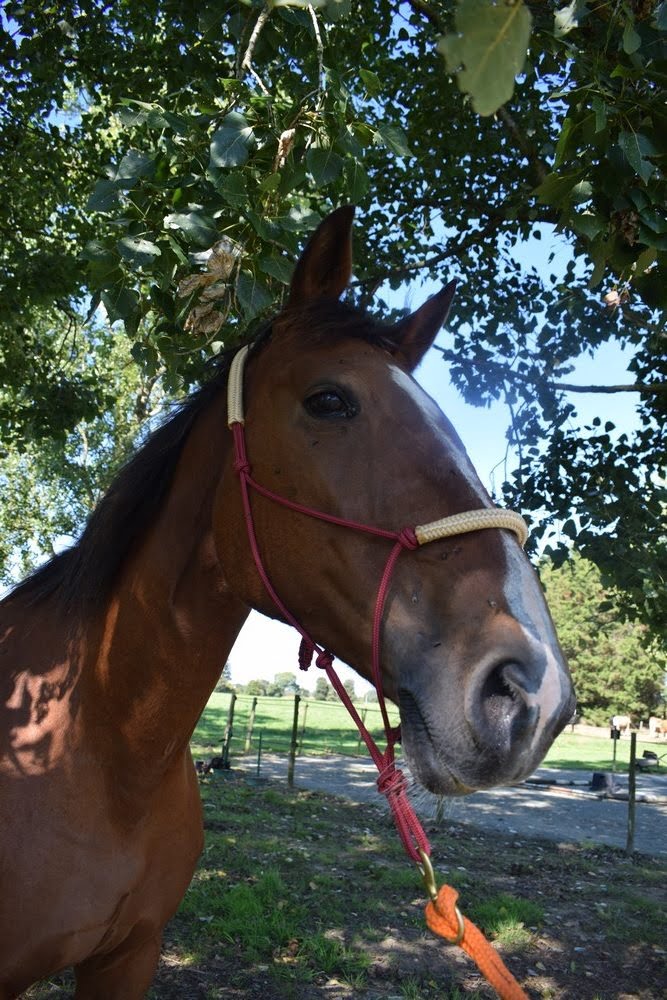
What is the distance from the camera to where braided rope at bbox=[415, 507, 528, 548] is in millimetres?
1502

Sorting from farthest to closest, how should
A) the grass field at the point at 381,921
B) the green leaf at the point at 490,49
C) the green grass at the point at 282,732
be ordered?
the green grass at the point at 282,732
the grass field at the point at 381,921
the green leaf at the point at 490,49

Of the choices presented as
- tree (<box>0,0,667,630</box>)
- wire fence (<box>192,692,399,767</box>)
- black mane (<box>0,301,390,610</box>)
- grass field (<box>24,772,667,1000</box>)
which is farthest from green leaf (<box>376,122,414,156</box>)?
wire fence (<box>192,692,399,767</box>)

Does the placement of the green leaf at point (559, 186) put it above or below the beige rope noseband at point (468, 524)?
above

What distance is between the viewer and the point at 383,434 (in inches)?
Result: 66.0

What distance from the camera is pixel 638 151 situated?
6.89 ft

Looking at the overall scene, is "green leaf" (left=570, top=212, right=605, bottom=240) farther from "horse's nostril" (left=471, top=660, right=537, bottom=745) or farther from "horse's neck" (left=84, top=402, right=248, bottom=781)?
"horse's nostril" (left=471, top=660, right=537, bottom=745)

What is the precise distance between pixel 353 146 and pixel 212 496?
125 cm

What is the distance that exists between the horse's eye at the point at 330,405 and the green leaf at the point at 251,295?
68 centimetres

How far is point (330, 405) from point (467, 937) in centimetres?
114

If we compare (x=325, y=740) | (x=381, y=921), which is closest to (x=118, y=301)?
(x=381, y=921)

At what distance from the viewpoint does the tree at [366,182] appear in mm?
2297

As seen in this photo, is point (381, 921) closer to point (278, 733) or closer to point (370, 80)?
point (370, 80)

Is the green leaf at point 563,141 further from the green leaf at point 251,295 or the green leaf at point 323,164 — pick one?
the green leaf at point 251,295

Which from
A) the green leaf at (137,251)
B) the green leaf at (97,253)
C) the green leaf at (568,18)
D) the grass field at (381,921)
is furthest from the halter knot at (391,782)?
the grass field at (381,921)
